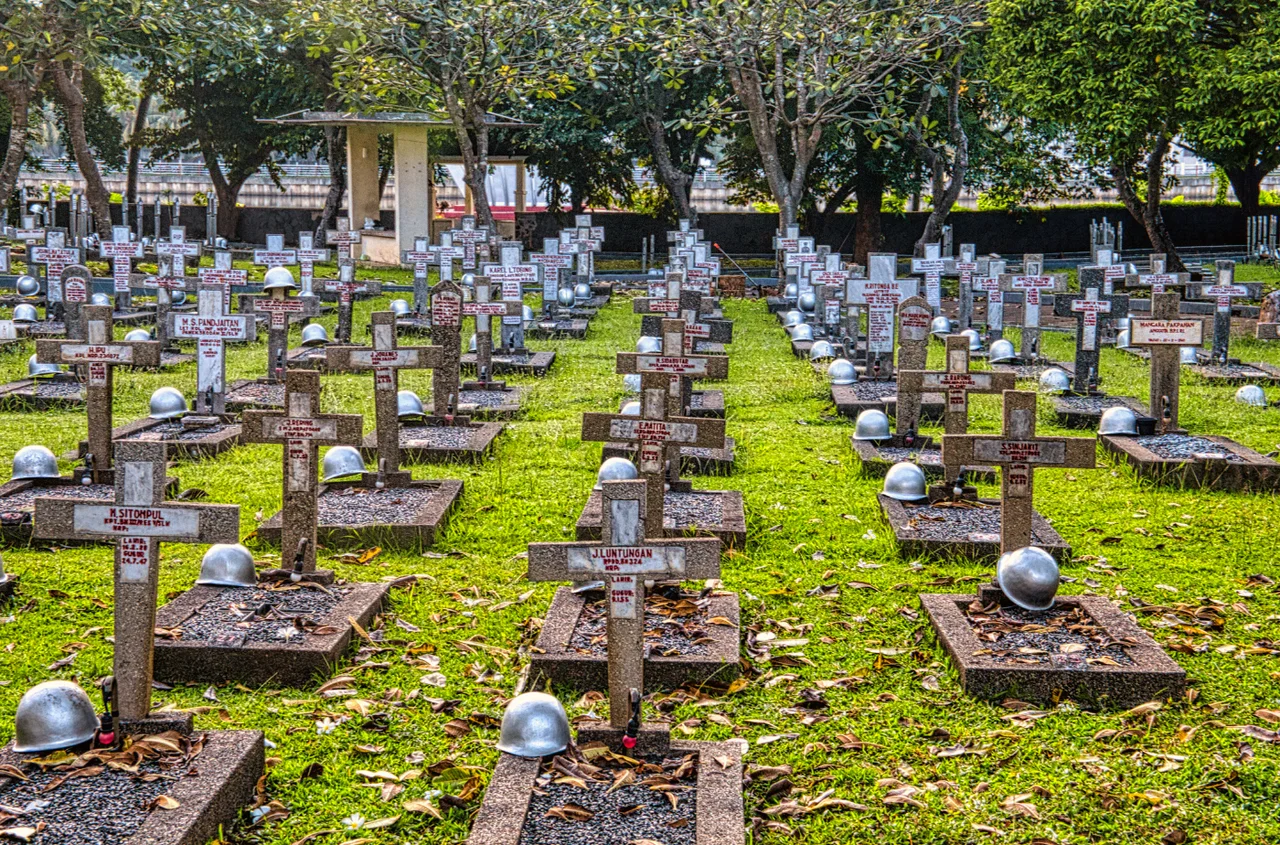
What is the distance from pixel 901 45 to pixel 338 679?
18.5 m

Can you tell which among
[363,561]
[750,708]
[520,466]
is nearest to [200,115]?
[520,466]

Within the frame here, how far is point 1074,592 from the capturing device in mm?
6828

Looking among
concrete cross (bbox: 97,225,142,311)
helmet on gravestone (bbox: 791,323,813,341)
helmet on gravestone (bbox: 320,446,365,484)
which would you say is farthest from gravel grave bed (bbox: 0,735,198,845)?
concrete cross (bbox: 97,225,142,311)

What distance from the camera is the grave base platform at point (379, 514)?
7730mm

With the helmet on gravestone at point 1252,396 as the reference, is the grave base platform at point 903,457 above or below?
below

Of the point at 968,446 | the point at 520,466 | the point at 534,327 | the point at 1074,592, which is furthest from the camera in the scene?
the point at 534,327

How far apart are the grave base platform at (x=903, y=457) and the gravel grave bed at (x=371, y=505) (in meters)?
3.00

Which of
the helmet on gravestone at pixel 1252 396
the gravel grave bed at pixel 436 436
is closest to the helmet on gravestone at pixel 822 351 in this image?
the helmet on gravestone at pixel 1252 396

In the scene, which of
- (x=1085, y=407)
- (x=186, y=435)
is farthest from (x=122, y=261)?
(x=1085, y=407)

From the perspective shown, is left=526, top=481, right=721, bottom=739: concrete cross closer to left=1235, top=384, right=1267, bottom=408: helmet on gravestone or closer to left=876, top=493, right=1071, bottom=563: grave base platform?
left=876, top=493, right=1071, bottom=563: grave base platform

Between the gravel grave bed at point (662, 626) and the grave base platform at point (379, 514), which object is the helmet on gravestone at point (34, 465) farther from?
the gravel grave bed at point (662, 626)

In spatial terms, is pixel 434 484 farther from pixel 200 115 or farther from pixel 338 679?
pixel 200 115

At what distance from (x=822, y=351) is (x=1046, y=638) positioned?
31.3ft

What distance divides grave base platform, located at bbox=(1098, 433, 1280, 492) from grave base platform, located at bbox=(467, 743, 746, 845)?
5504mm
